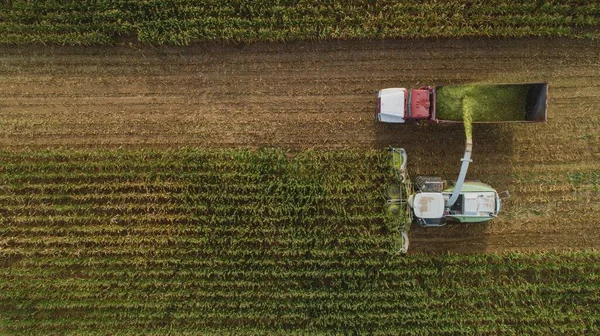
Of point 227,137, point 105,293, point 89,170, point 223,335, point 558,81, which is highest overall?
point 558,81

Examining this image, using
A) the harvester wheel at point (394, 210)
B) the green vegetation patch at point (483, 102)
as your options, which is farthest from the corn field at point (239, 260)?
the green vegetation patch at point (483, 102)

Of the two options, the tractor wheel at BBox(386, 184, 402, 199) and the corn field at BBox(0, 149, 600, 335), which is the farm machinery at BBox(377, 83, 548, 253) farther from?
the corn field at BBox(0, 149, 600, 335)

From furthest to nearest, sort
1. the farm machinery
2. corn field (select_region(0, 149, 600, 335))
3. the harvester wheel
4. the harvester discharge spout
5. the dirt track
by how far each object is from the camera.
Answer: the dirt track < corn field (select_region(0, 149, 600, 335)) < the harvester wheel < the farm machinery < the harvester discharge spout

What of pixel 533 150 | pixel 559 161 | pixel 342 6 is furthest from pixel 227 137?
pixel 559 161

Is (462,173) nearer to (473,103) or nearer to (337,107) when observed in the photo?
(473,103)

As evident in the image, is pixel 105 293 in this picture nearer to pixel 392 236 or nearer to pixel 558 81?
pixel 392 236

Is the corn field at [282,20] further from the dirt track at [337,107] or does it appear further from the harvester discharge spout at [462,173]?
the harvester discharge spout at [462,173]

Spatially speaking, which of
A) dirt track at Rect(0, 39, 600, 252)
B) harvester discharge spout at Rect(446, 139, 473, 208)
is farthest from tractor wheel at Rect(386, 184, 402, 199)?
harvester discharge spout at Rect(446, 139, 473, 208)
